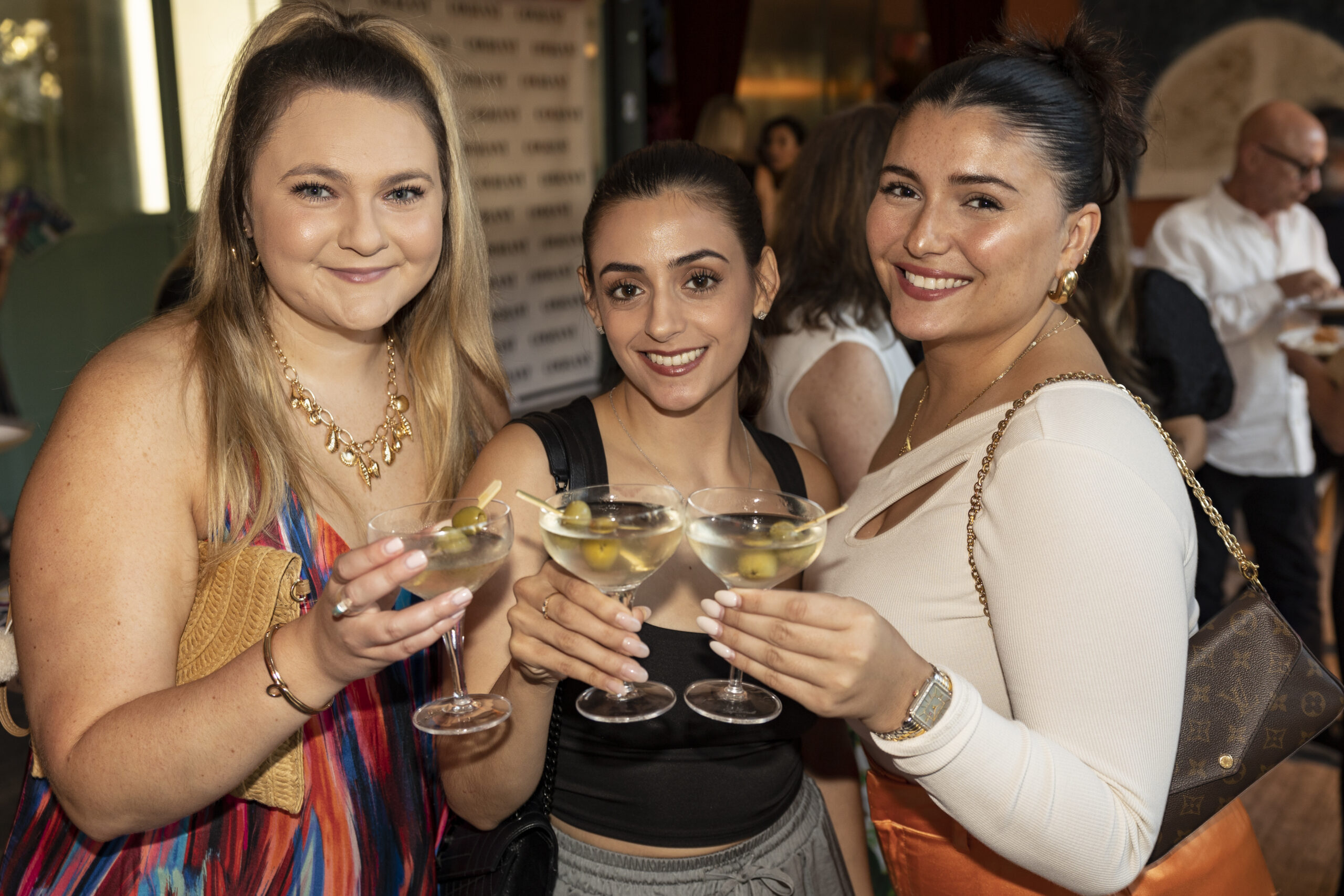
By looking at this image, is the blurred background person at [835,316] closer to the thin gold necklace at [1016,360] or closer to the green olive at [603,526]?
the thin gold necklace at [1016,360]

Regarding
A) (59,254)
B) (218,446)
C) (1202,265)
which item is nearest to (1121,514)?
(218,446)

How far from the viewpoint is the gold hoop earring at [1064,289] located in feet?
5.65

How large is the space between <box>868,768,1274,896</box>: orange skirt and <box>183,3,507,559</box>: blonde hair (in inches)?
38.2

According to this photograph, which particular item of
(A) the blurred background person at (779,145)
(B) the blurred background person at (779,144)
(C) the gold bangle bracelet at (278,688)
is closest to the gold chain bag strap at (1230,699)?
(C) the gold bangle bracelet at (278,688)

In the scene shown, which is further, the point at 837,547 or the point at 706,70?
the point at 706,70

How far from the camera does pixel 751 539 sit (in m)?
1.38

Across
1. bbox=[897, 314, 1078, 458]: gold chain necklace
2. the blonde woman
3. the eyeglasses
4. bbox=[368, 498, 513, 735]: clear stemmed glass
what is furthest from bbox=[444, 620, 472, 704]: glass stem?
the eyeglasses

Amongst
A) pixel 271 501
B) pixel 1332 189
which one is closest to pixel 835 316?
pixel 271 501

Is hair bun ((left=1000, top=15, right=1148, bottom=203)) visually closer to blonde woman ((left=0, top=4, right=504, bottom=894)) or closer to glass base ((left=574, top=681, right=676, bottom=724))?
blonde woman ((left=0, top=4, right=504, bottom=894))

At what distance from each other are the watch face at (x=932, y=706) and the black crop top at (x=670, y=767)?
0.51m

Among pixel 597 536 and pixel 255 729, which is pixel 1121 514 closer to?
pixel 597 536

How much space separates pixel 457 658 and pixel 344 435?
514mm

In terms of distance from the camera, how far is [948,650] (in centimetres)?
155

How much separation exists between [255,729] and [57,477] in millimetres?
465
